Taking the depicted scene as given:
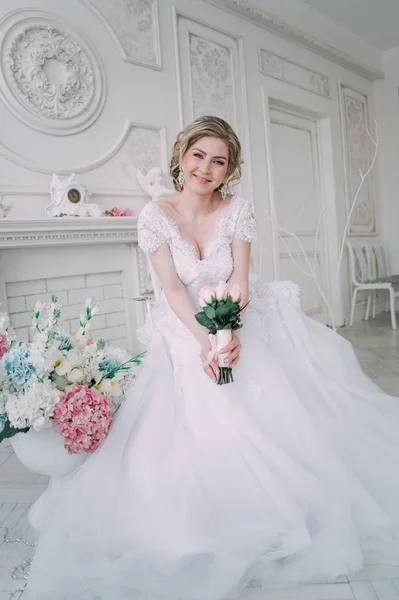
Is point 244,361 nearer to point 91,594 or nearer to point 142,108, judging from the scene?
point 91,594

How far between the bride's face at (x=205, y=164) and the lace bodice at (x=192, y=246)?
6.3 inches

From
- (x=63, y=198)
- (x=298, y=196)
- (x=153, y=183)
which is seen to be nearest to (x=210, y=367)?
(x=63, y=198)

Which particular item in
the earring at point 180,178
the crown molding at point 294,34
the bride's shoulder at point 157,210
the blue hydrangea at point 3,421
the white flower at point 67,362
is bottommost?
the blue hydrangea at point 3,421

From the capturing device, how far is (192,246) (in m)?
1.93

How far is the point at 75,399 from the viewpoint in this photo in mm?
1351

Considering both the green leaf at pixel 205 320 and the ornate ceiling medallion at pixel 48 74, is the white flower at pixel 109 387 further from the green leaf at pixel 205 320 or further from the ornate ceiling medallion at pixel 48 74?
the ornate ceiling medallion at pixel 48 74

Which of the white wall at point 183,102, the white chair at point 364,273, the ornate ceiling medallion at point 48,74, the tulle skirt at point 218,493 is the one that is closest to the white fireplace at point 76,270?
the white wall at point 183,102

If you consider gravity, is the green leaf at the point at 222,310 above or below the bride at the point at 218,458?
above

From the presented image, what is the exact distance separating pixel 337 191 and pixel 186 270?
4.57 meters

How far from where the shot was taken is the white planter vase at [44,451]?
4.81 feet

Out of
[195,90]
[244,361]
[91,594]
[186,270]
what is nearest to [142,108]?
[195,90]

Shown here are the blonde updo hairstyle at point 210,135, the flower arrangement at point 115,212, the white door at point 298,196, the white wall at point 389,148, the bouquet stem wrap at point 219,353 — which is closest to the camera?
the bouquet stem wrap at point 219,353

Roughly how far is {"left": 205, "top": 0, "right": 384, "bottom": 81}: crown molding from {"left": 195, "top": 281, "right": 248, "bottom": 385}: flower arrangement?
3964 millimetres

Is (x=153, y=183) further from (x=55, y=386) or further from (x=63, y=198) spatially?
(x=55, y=386)
